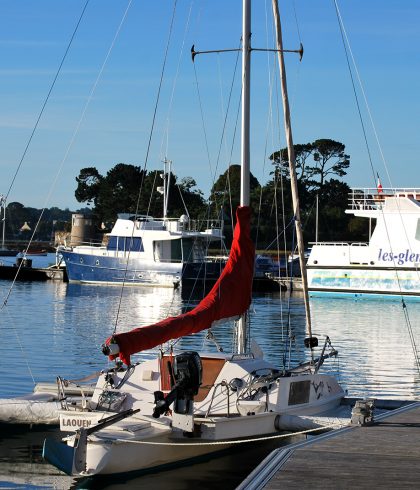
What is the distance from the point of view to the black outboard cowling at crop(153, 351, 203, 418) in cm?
1340

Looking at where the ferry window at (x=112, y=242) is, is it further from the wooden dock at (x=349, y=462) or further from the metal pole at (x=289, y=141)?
the wooden dock at (x=349, y=462)

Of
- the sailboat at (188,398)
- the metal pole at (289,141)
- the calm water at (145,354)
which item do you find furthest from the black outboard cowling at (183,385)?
the metal pole at (289,141)

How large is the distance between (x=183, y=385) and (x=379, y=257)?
3929 centimetres

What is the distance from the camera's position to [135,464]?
523 inches

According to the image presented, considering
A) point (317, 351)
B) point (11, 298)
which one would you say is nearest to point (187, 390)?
point (317, 351)

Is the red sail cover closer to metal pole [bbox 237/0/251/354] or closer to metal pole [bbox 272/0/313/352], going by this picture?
metal pole [bbox 237/0/251/354]

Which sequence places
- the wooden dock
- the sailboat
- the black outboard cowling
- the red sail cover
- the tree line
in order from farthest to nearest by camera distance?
1. the tree line
2. the red sail cover
3. the black outboard cowling
4. the sailboat
5. the wooden dock

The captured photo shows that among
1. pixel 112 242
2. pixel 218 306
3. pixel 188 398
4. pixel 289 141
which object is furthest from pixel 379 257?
pixel 188 398

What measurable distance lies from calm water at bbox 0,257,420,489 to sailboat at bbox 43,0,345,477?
0.60 m

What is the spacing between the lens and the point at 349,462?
11.8m

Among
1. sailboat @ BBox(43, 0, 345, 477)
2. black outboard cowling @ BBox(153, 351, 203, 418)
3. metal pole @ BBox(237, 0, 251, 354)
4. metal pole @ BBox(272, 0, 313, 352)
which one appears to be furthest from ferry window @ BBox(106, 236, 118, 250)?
A: black outboard cowling @ BBox(153, 351, 203, 418)

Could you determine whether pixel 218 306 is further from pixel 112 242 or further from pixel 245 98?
pixel 112 242

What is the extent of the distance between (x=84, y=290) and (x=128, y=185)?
64841 millimetres

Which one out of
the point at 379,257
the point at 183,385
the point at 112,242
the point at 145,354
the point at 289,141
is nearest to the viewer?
the point at 183,385
